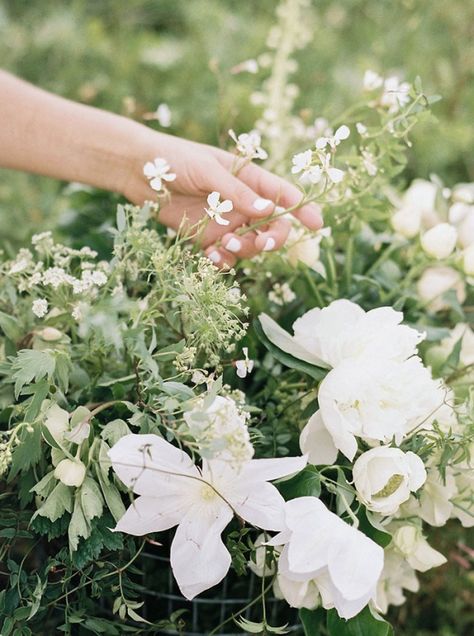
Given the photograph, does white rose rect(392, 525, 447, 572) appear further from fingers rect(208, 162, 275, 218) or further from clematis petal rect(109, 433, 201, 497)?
fingers rect(208, 162, 275, 218)

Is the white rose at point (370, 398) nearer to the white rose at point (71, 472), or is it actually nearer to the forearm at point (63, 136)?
the white rose at point (71, 472)

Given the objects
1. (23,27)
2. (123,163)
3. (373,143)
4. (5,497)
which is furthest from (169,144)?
(23,27)

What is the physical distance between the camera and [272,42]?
45.0 inches

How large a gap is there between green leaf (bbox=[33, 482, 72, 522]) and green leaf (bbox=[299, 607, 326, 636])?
22 cm

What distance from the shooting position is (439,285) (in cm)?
89

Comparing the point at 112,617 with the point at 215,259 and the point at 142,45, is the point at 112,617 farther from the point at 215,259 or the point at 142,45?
the point at 142,45

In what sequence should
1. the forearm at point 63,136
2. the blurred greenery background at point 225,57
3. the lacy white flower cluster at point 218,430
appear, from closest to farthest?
the lacy white flower cluster at point 218,430, the forearm at point 63,136, the blurred greenery background at point 225,57

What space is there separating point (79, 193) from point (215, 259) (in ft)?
1.14

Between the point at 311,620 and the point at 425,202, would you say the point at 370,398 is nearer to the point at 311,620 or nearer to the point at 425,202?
the point at 311,620

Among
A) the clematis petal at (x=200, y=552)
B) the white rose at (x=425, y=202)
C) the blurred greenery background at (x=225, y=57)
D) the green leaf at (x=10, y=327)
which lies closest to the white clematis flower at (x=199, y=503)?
the clematis petal at (x=200, y=552)

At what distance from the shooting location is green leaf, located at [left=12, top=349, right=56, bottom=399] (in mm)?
614

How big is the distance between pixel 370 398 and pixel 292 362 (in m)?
0.08

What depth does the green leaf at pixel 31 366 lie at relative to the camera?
61 centimetres

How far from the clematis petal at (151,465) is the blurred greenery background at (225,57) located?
997 mm
